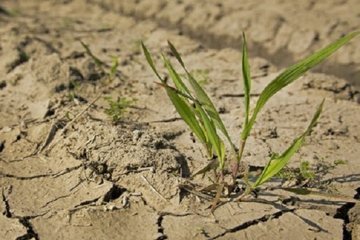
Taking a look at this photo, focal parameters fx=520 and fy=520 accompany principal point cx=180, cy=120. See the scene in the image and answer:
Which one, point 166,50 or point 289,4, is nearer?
point 166,50

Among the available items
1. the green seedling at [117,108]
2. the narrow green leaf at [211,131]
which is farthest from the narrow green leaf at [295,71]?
the green seedling at [117,108]

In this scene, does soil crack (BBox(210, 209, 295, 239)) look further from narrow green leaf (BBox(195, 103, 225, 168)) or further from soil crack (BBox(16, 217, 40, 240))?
soil crack (BBox(16, 217, 40, 240))

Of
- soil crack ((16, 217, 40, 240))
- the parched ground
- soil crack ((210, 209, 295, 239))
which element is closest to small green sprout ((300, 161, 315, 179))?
the parched ground

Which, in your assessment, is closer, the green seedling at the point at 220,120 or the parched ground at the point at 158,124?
the green seedling at the point at 220,120

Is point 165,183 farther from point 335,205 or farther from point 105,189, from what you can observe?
point 335,205

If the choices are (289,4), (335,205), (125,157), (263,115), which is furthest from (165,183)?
(289,4)

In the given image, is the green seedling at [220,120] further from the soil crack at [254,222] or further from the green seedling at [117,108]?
the green seedling at [117,108]
